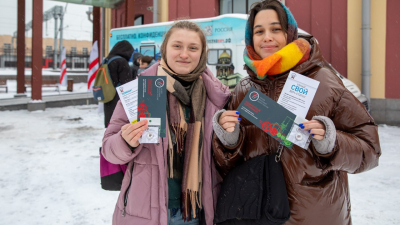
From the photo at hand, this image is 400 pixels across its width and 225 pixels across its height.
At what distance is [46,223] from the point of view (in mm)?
3209

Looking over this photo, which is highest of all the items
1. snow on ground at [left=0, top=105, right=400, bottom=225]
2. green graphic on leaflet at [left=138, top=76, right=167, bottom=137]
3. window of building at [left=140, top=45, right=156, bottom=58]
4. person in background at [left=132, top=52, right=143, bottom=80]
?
window of building at [left=140, top=45, right=156, bottom=58]

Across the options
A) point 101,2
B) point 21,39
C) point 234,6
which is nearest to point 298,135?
point 234,6

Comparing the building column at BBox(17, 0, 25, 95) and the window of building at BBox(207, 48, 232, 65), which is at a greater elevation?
the building column at BBox(17, 0, 25, 95)

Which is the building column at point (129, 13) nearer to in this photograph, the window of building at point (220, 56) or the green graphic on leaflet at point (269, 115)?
the window of building at point (220, 56)

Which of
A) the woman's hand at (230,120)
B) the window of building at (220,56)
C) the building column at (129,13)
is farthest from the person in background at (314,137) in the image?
the building column at (129,13)

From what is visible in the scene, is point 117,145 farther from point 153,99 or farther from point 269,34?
point 269,34

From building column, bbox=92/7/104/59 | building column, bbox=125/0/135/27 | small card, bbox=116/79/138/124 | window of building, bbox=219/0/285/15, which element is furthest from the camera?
building column, bbox=92/7/104/59

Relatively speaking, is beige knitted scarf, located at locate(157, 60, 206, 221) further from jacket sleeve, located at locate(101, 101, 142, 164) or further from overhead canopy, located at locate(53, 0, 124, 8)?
overhead canopy, located at locate(53, 0, 124, 8)

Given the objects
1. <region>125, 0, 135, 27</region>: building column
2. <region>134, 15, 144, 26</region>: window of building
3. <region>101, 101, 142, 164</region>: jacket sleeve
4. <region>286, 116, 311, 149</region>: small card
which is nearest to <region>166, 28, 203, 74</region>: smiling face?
<region>101, 101, 142, 164</region>: jacket sleeve

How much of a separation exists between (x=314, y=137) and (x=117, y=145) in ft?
3.13

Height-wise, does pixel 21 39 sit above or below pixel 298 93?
above

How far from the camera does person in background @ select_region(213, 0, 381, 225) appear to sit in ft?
4.65

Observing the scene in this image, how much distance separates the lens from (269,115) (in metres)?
1.42

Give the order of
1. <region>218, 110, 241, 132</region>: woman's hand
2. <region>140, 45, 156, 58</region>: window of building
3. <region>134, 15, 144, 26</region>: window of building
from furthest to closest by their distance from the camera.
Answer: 1. <region>134, 15, 144, 26</region>: window of building
2. <region>140, 45, 156, 58</region>: window of building
3. <region>218, 110, 241, 132</region>: woman's hand
